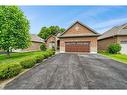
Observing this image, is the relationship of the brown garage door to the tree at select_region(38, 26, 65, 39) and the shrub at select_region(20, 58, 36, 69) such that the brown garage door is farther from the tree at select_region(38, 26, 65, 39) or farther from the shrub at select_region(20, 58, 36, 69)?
the tree at select_region(38, 26, 65, 39)

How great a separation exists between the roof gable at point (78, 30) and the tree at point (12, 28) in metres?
12.1

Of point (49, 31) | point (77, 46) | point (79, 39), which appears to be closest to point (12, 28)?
point (77, 46)

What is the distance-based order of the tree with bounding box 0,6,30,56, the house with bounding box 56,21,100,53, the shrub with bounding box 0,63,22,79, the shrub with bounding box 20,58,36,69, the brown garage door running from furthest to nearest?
the brown garage door → the house with bounding box 56,21,100,53 → the tree with bounding box 0,6,30,56 → the shrub with bounding box 20,58,36,69 → the shrub with bounding box 0,63,22,79

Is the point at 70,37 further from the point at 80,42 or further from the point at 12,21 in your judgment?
the point at 12,21

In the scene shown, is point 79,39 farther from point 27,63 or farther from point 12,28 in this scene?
point 27,63

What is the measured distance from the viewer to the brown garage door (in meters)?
32.9

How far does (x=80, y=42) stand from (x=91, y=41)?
2.33 m

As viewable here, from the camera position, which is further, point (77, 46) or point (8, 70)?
point (77, 46)

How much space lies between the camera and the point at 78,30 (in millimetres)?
34094

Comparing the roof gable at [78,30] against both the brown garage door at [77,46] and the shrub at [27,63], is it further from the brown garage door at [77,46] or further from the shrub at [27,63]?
the shrub at [27,63]

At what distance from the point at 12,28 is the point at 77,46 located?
15297 millimetres

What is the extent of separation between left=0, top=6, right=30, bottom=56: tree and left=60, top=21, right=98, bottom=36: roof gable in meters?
12.1

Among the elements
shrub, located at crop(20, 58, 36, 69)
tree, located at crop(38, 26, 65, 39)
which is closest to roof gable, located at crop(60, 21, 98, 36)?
shrub, located at crop(20, 58, 36, 69)
